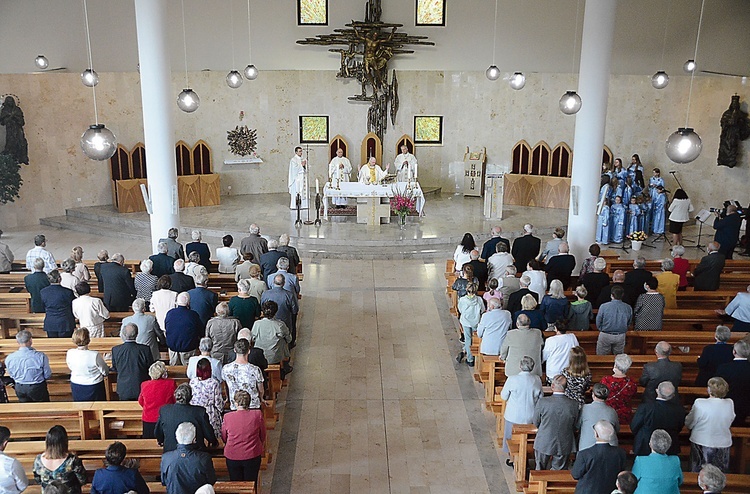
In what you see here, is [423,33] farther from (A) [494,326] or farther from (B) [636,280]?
(A) [494,326]

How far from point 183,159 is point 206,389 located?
1456cm

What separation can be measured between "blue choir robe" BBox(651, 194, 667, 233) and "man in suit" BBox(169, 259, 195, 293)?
12268 mm

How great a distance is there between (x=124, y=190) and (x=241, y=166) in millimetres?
3659

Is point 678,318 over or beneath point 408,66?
beneath

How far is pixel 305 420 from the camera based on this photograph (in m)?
8.99

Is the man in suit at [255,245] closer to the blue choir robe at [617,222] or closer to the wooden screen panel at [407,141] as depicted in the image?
the blue choir robe at [617,222]

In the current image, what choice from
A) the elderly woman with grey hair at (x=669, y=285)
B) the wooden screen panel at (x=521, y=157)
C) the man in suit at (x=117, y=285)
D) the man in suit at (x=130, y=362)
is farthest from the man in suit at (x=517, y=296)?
the wooden screen panel at (x=521, y=157)

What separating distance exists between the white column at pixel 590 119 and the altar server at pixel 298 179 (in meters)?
7.54

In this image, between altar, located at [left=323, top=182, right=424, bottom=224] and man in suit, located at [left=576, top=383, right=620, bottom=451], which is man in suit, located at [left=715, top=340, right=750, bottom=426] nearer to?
man in suit, located at [left=576, top=383, right=620, bottom=451]

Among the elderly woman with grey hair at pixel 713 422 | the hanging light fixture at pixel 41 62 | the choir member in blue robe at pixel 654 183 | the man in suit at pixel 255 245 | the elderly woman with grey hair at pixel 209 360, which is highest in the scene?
the hanging light fixture at pixel 41 62


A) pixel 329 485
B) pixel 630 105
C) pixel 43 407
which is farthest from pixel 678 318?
pixel 630 105

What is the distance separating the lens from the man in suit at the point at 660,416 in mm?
6785

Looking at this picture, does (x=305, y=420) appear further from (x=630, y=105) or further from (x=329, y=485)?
(x=630, y=105)

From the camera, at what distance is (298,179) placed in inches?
750
